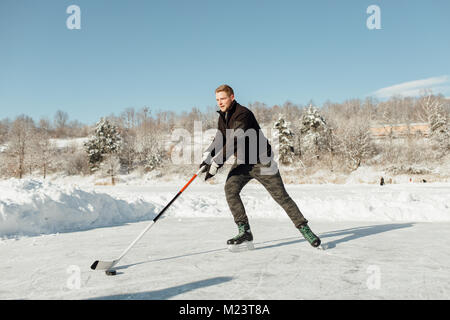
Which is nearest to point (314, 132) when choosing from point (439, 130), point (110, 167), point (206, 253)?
point (439, 130)

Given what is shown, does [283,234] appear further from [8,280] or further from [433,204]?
[433,204]

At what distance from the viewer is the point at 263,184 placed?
11.9 feet

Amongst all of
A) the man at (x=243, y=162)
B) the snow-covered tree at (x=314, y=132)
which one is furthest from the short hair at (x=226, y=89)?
the snow-covered tree at (x=314, y=132)

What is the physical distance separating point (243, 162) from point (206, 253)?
1.08 metres

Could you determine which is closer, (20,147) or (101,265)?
(101,265)

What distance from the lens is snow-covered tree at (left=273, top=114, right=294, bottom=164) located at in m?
37.1

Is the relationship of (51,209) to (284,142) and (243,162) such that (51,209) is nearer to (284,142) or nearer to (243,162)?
(243,162)

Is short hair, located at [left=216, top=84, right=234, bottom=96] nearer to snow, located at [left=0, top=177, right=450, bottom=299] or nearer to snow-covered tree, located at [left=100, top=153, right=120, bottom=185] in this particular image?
snow, located at [left=0, top=177, right=450, bottom=299]

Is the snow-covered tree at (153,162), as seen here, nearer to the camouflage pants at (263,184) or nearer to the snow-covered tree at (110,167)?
the snow-covered tree at (110,167)

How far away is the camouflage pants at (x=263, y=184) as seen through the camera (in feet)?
11.6

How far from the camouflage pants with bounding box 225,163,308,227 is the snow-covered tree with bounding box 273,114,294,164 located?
110 ft

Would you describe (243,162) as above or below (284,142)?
below

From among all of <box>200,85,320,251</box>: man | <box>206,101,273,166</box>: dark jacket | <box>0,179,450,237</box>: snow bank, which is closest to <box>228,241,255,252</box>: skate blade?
<box>200,85,320,251</box>: man

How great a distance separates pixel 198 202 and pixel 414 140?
38.5m
